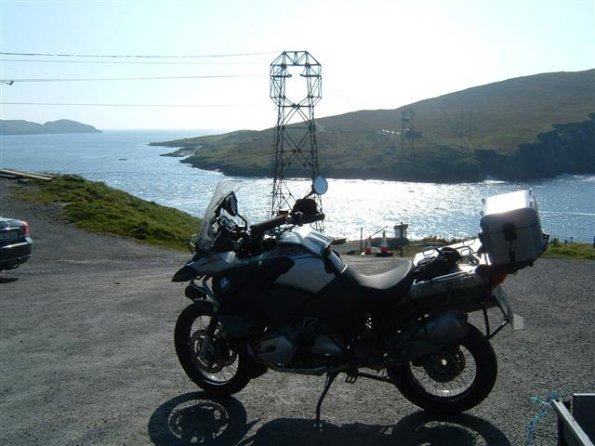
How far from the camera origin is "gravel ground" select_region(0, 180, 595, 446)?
496 centimetres

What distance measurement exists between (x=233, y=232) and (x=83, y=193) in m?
26.6

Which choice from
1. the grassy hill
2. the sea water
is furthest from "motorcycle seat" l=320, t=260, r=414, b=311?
the grassy hill

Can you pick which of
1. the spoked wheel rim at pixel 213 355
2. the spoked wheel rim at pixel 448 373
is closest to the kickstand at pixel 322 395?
the spoked wheel rim at pixel 448 373

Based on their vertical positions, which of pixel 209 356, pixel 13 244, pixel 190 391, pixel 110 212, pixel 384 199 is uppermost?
pixel 209 356

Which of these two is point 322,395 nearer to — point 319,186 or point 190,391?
point 190,391

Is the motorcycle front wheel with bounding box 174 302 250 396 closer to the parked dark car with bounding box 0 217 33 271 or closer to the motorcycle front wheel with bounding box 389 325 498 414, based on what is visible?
the motorcycle front wheel with bounding box 389 325 498 414

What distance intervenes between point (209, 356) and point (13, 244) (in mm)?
9009

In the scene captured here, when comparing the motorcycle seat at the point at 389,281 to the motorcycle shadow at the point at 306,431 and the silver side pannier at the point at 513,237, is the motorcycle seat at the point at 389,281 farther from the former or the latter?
the motorcycle shadow at the point at 306,431

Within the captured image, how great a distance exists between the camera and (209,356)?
Answer: 5.62 metres

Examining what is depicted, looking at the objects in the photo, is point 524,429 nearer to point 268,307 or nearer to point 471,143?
point 268,307

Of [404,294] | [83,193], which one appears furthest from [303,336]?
[83,193]

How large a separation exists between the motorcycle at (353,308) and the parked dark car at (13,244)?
8.87m

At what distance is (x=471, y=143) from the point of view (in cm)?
14112

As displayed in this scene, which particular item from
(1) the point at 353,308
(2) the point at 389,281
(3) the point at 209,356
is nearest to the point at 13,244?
(3) the point at 209,356
